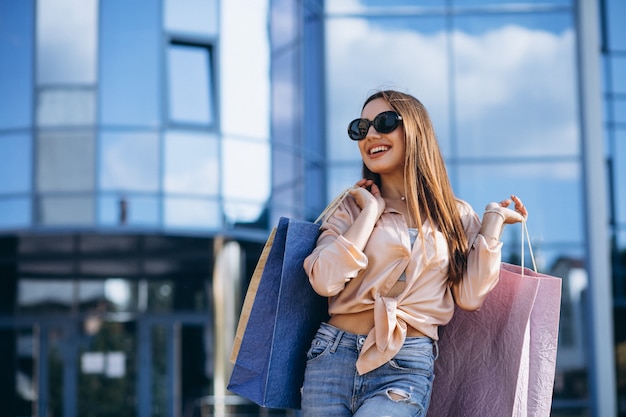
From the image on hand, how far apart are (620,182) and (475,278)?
14091 mm

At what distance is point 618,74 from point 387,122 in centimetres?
1445

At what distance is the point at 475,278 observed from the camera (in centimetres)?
318

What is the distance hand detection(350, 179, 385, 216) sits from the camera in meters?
3.21

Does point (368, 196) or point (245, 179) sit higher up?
point (245, 179)

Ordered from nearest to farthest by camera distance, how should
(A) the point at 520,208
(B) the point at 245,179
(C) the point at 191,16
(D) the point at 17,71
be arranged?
(A) the point at 520,208, (D) the point at 17,71, (C) the point at 191,16, (B) the point at 245,179

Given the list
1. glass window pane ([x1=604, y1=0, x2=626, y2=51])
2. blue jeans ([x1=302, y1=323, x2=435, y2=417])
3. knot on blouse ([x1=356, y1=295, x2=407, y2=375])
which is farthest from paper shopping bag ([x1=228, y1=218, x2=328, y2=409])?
glass window pane ([x1=604, y1=0, x2=626, y2=51])

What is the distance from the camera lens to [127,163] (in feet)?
46.3

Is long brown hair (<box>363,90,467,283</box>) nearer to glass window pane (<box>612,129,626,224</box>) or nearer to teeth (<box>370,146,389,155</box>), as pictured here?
teeth (<box>370,146,389,155</box>)

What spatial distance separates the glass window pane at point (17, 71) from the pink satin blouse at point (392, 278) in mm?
11794

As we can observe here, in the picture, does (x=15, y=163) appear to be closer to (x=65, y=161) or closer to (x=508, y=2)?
(x=65, y=161)

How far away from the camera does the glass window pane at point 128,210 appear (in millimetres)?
13945

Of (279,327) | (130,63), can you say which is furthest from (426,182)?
(130,63)

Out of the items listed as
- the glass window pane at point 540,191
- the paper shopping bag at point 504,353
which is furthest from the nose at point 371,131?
the glass window pane at point 540,191

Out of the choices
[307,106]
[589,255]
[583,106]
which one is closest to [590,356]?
[589,255]
